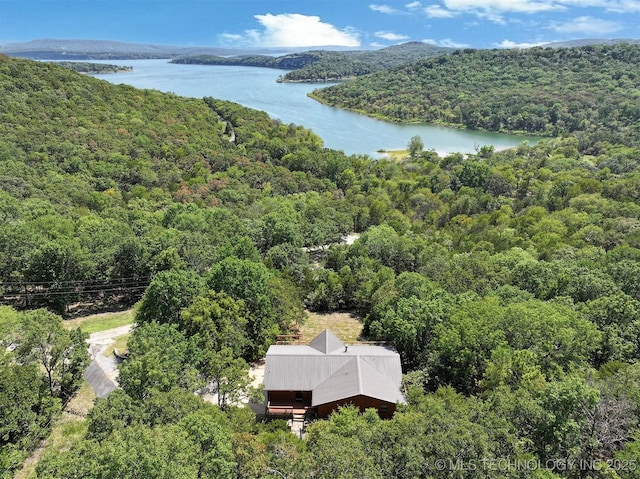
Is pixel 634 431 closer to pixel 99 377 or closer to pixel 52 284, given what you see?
pixel 99 377

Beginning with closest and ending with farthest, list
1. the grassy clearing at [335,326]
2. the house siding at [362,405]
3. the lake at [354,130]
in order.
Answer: the house siding at [362,405] → the grassy clearing at [335,326] → the lake at [354,130]

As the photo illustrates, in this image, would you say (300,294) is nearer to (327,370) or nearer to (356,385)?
(327,370)

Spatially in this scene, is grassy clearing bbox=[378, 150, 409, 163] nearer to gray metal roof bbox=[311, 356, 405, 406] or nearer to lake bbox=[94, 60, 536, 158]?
lake bbox=[94, 60, 536, 158]

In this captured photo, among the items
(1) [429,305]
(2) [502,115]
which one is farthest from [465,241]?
(2) [502,115]

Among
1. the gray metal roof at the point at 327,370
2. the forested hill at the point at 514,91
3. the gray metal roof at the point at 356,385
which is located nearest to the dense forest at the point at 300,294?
the gray metal roof at the point at 356,385

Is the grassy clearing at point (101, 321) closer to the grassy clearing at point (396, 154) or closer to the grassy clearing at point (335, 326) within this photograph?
the grassy clearing at point (335, 326)

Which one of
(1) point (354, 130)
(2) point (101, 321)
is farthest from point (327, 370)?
(1) point (354, 130)
